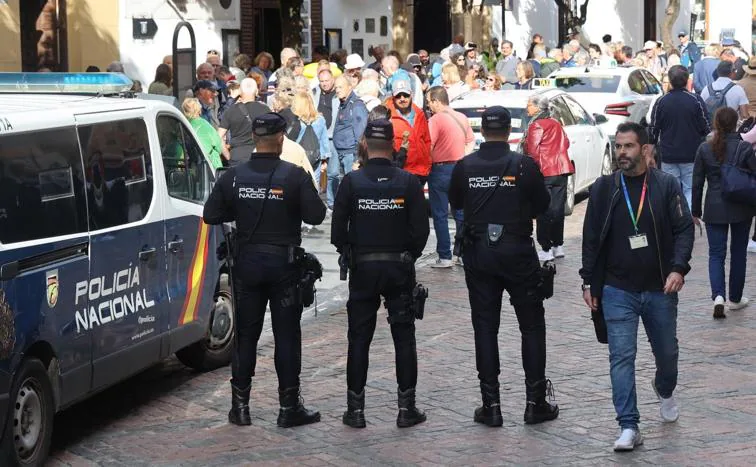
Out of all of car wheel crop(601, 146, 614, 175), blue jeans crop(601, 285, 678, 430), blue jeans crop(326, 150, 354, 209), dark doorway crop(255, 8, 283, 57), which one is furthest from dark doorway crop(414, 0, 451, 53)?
blue jeans crop(601, 285, 678, 430)

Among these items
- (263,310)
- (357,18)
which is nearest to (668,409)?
(263,310)

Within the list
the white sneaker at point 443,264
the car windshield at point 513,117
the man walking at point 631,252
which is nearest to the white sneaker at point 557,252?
the white sneaker at point 443,264

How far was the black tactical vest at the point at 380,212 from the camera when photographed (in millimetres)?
8750

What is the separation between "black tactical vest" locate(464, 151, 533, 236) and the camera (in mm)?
8883

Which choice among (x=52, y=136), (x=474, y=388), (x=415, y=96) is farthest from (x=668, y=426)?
(x=415, y=96)

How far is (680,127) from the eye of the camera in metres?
16.8

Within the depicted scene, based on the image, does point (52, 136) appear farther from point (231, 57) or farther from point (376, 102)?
point (231, 57)

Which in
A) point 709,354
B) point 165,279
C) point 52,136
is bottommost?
point 709,354

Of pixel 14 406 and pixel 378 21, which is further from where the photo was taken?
pixel 378 21

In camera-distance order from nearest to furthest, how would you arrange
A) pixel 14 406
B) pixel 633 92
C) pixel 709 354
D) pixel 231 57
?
pixel 14 406
pixel 709 354
pixel 633 92
pixel 231 57

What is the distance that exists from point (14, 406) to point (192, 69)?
10.6 metres

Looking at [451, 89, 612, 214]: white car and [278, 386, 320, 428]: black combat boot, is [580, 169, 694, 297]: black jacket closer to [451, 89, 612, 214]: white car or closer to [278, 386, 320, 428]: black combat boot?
[278, 386, 320, 428]: black combat boot

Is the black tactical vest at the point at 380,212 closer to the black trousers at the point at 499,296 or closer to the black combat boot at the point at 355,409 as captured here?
the black trousers at the point at 499,296

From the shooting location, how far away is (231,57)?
28922 millimetres
